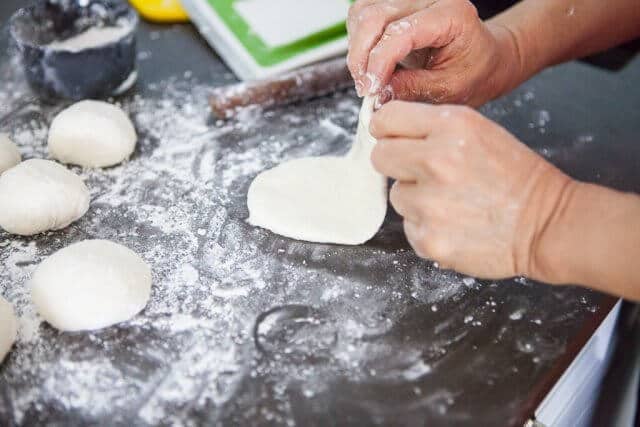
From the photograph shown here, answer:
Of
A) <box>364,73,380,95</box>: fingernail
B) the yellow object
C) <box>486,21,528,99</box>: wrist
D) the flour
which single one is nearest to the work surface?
the flour

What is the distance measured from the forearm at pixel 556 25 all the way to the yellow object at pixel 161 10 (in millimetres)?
810

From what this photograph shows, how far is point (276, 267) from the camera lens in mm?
1135

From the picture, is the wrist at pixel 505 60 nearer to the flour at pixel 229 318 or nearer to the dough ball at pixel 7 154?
the flour at pixel 229 318

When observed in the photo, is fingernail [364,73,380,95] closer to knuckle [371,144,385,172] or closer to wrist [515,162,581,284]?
knuckle [371,144,385,172]

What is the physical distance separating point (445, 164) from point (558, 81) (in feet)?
2.74

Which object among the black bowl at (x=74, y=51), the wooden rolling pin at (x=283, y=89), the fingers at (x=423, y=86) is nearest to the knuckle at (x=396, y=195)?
the fingers at (x=423, y=86)

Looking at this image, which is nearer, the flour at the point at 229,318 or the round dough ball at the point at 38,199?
the flour at the point at 229,318

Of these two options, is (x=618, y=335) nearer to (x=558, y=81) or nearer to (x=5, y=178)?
(x=558, y=81)

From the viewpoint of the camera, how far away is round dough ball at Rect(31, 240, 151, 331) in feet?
3.29

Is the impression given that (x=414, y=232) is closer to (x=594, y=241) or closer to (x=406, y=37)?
(x=594, y=241)

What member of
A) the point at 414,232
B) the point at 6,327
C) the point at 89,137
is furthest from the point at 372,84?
the point at 6,327

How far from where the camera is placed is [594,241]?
866 mm

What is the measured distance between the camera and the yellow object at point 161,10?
1684 mm

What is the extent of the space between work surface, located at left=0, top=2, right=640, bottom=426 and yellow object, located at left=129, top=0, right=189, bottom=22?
0.42 metres
